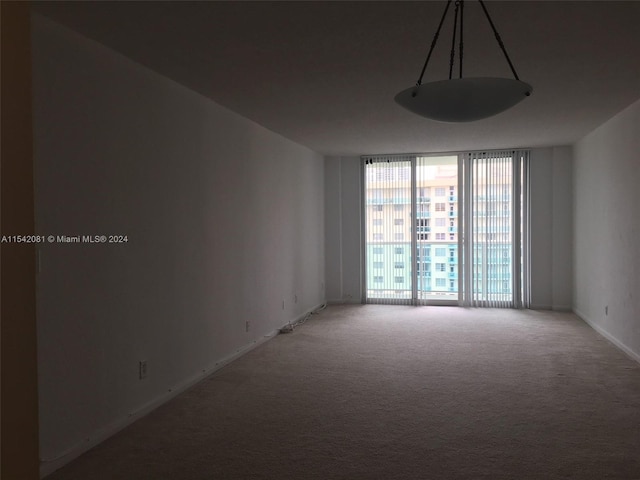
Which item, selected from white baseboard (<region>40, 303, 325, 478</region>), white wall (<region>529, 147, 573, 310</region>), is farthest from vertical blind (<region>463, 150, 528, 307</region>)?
white baseboard (<region>40, 303, 325, 478</region>)

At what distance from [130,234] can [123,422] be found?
1209mm

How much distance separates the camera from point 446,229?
811 centimetres

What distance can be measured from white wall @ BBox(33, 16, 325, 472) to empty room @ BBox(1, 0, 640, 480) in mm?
18

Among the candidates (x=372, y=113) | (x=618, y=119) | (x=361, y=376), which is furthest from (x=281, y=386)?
(x=618, y=119)

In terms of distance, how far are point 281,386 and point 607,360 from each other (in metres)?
3.04

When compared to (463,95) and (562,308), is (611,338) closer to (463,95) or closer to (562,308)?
(562,308)

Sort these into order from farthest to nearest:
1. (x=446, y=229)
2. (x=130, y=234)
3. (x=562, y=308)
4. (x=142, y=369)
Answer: (x=446, y=229)
(x=562, y=308)
(x=142, y=369)
(x=130, y=234)

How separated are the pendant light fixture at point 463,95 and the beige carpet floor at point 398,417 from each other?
182 centimetres

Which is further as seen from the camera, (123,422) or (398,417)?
(398,417)

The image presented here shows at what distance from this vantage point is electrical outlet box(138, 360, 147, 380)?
3.58 m

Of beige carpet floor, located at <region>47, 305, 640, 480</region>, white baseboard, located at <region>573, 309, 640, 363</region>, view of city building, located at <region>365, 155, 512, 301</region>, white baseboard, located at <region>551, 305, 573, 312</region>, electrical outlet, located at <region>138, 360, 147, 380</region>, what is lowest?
beige carpet floor, located at <region>47, 305, 640, 480</region>

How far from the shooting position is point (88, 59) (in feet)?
10.1

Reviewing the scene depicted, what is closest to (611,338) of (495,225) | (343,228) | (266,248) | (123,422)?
(495,225)

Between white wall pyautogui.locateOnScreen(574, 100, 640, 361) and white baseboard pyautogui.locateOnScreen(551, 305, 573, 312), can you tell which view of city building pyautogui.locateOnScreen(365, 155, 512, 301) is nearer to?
white baseboard pyautogui.locateOnScreen(551, 305, 573, 312)
